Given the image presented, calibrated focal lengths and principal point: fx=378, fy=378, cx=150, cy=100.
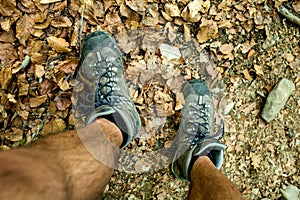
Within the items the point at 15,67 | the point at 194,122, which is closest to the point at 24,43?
the point at 15,67

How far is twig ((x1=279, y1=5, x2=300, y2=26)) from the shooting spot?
2.06 metres

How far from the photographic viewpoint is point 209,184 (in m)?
1.47

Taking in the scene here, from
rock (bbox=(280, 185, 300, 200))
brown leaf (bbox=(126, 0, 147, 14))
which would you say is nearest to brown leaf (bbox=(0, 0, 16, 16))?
brown leaf (bbox=(126, 0, 147, 14))

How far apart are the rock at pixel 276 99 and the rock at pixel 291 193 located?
40cm

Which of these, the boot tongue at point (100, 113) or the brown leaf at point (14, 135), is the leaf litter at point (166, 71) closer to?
Result: the brown leaf at point (14, 135)

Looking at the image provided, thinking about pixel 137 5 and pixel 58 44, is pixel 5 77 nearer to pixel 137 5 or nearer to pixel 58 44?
pixel 58 44

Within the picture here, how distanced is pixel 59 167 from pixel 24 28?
2.79 feet

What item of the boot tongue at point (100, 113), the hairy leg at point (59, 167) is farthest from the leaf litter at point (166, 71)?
the hairy leg at point (59, 167)

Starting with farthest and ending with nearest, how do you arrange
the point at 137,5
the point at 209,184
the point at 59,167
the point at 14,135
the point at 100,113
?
the point at 137,5, the point at 14,135, the point at 100,113, the point at 209,184, the point at 59,167

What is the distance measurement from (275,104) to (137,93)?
0.76 meters

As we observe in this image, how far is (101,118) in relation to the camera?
1.69 metres

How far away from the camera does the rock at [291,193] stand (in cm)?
208

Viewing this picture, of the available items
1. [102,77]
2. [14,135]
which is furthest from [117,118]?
[14,135]

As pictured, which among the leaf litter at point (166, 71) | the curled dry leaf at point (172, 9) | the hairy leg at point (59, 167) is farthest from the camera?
the curled dry leaf at point (172, 9)
